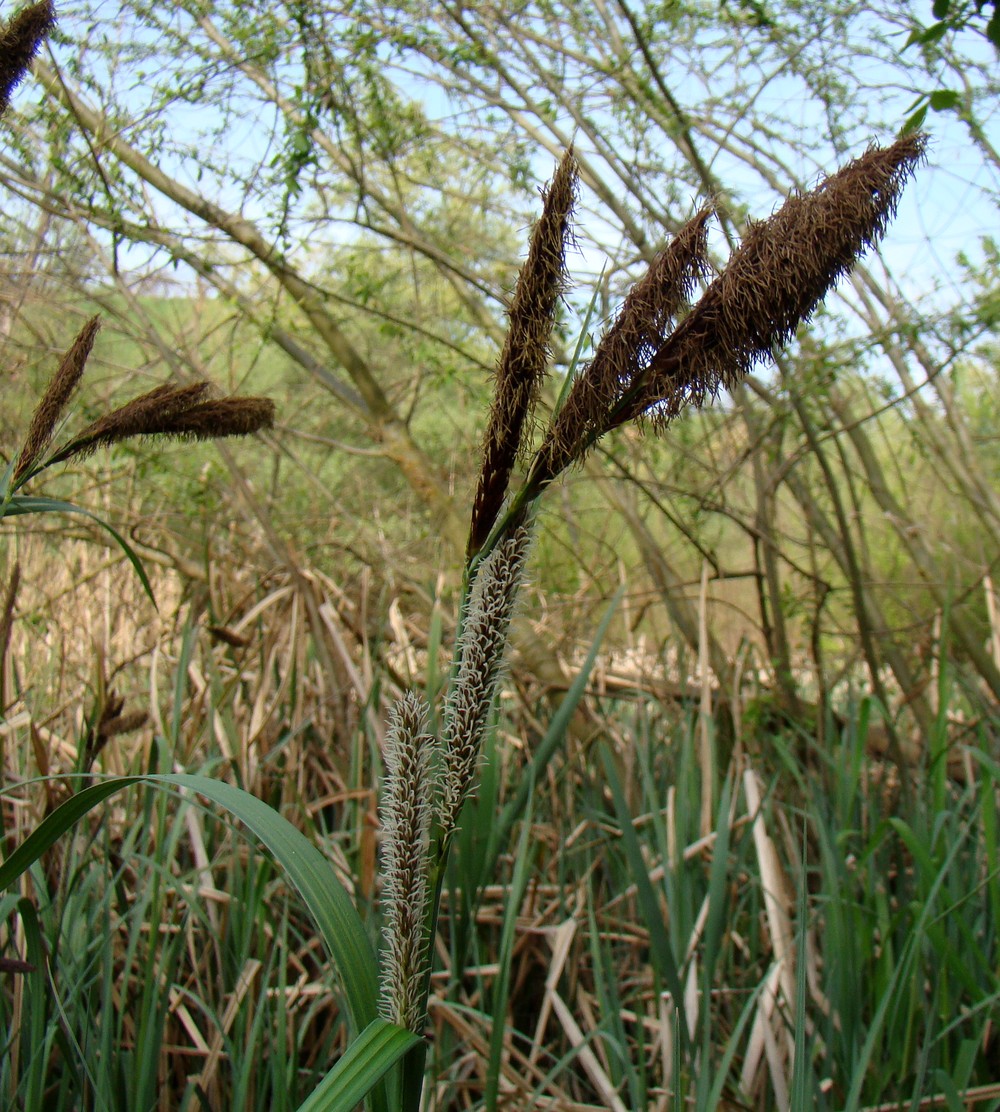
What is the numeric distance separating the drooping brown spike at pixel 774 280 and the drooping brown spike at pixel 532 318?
0.06m

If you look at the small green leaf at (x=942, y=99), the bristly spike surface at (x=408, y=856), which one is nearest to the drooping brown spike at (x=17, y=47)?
the bristly spike surface at (x=408, y=856)

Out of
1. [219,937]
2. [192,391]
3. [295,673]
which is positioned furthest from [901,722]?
[192,391]

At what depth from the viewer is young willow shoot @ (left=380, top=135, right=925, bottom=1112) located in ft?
2.01

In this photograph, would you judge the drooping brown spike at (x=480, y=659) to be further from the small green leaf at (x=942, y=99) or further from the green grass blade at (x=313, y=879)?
the small green leaf at (x=942, y=99)

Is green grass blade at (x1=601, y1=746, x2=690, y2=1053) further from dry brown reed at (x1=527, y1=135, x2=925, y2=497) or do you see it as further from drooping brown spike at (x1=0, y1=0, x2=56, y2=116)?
drooping brown spike at (x1=0, y1=0, x2=56, y2=116)

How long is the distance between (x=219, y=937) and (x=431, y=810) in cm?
141

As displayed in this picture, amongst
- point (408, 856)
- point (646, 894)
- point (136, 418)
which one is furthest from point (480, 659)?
point (646, 894)

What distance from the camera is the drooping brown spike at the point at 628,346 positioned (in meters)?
0.63

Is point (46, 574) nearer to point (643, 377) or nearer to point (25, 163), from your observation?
point (25, 163)

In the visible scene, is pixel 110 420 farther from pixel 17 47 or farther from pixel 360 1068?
pixel 360 1068

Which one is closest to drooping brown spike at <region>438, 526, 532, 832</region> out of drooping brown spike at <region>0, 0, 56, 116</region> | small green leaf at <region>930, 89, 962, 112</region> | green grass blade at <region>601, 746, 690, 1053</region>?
drooping brown spike at <region>0, 0, 56, 116</region>

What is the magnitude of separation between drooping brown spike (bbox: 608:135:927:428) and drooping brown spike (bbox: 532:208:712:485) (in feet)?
0.04

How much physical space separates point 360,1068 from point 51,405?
63 cm

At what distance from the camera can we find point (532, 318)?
63cm
